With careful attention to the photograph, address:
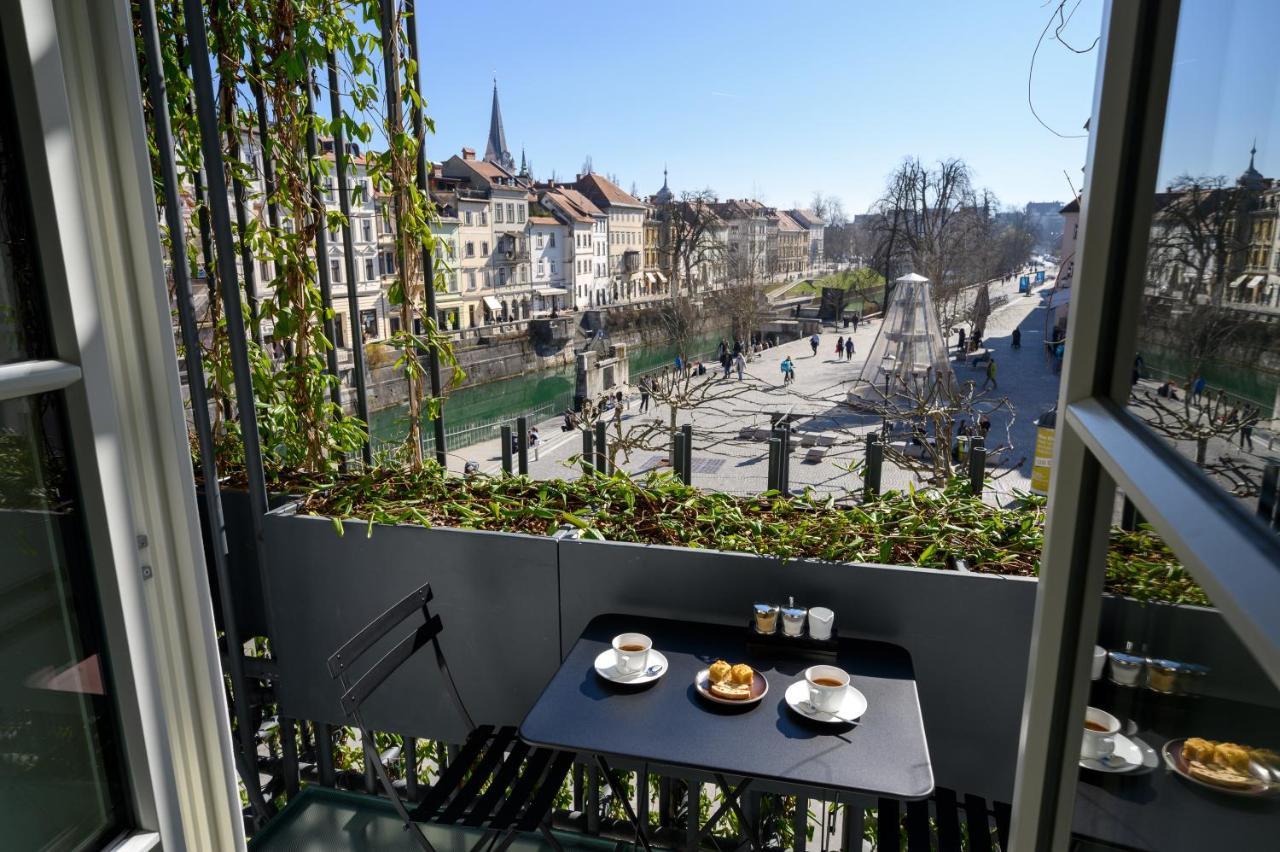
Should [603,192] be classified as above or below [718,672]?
above

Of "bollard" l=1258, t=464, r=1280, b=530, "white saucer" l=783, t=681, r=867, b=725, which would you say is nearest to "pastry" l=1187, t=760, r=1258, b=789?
"bollard" l=1258, t=464, r=1280, b=530

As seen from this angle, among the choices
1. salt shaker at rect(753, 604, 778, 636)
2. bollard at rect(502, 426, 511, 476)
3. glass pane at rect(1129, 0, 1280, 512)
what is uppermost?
glass pane at rect(1129, 0, 1280, 512)

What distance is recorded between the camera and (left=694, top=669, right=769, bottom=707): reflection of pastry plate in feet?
5.56

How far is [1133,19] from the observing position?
567 mm

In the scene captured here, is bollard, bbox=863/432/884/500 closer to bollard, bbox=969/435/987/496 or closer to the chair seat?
bollard, bbox=969/435/987/496

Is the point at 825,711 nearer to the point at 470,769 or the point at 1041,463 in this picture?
the point at 470,769

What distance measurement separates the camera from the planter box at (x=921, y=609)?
185 cm

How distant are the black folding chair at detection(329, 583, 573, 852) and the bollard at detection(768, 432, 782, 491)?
1.13m

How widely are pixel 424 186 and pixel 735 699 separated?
189 cm

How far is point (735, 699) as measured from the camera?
1706 millimetres

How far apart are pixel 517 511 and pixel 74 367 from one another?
1.53 metres

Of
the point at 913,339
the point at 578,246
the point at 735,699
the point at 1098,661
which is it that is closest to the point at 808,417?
the point at 913,339

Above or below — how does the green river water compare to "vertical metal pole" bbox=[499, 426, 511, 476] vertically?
below

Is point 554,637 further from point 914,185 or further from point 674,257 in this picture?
point 674,257
